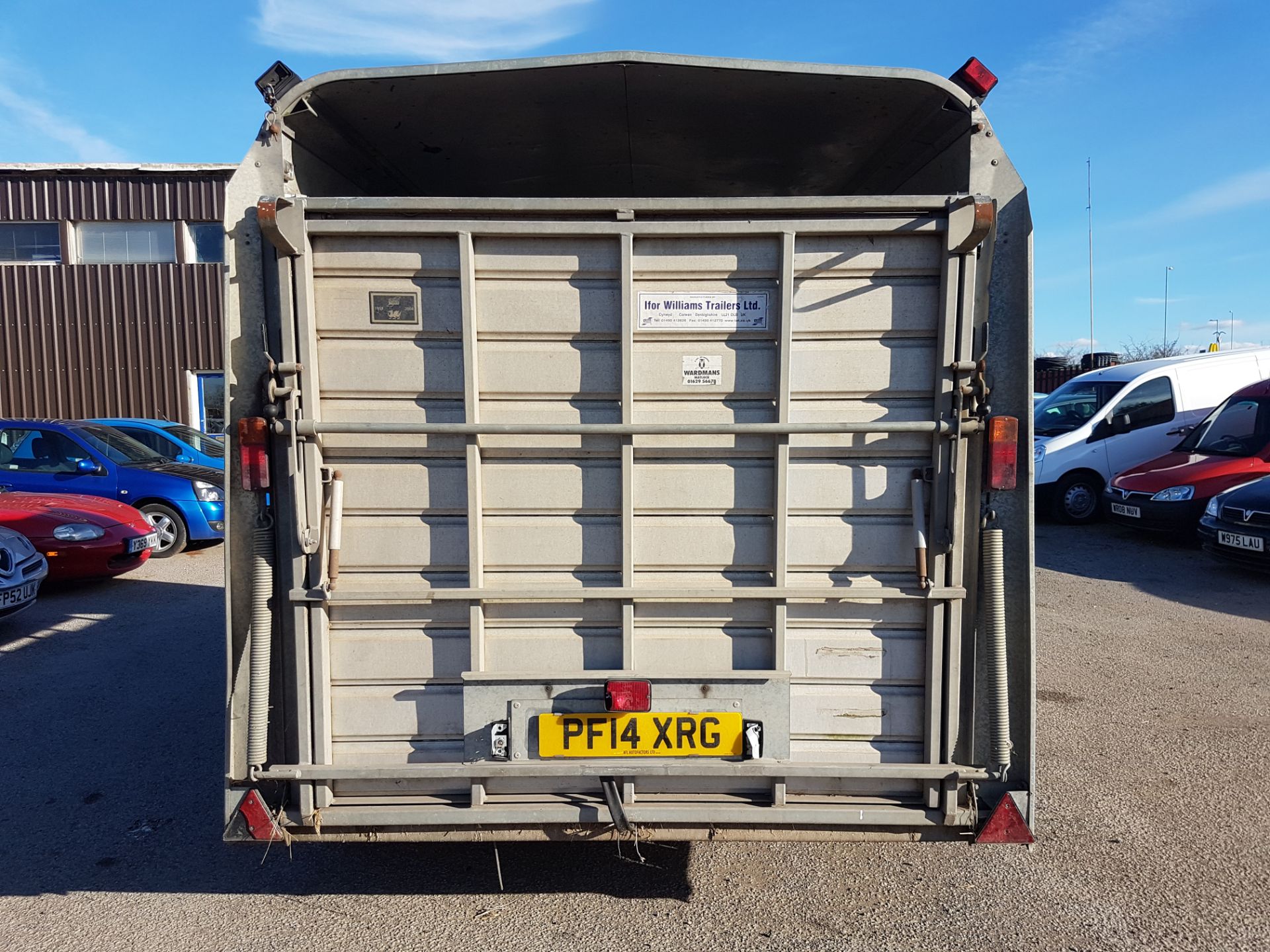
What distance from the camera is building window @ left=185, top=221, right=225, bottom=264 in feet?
58.3

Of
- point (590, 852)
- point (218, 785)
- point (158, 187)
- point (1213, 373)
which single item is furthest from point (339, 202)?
point (158, 187)

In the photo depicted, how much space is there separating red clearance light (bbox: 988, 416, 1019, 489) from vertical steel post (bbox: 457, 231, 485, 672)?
1794 millimetres

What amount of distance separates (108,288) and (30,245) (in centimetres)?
198

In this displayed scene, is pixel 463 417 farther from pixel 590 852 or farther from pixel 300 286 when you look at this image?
pixel 590 852

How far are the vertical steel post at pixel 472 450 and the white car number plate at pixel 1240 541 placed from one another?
9008 millimetres

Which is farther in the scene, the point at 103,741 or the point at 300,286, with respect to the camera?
the point at 103,741

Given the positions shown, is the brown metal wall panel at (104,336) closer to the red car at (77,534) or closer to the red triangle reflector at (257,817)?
the red car at (77,534)

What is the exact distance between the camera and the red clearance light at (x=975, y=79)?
9.60ft

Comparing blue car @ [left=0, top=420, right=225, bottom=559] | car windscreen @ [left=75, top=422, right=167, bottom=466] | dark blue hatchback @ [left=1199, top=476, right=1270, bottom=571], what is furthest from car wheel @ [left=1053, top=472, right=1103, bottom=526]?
car windscreen @ [left=75, top=422, right=167, bottom=466]

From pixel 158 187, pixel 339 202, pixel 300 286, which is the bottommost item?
pixel 300 286

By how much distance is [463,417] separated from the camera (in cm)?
293

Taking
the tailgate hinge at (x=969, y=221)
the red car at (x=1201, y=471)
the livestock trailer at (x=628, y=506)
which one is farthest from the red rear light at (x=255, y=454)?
the red car at (x=1201, y=471)

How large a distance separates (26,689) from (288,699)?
428cm

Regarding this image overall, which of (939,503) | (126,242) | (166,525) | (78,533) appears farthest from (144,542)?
(126,242)
